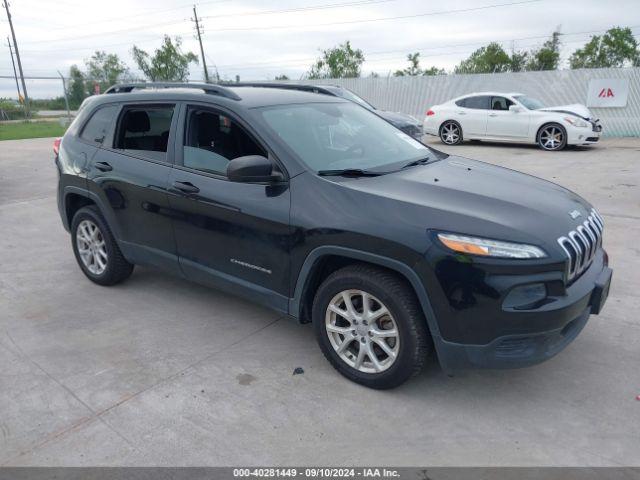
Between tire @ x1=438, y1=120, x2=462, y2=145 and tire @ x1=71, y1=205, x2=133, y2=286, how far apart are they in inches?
478

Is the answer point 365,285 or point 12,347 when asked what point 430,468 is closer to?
point 365,285

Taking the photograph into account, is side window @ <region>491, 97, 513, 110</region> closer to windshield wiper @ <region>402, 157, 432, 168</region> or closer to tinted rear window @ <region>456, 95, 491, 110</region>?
tinted rear window @ <region>456, 95, 491, 110</region>

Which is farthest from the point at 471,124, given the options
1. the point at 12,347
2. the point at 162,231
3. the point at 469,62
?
the point at 469,62

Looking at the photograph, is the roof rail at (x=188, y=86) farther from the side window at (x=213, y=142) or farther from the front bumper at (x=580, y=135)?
the front bumper at (x=580, y=135)

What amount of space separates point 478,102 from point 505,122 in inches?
41.2

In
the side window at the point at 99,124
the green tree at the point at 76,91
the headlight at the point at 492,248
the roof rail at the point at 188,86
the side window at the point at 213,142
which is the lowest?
the headlight at the point at 492,248

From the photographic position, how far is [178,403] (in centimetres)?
311

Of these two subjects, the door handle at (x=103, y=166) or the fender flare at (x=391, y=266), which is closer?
the fender flare at (x=391, y=266)

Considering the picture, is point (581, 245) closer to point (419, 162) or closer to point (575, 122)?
point (419, 162)

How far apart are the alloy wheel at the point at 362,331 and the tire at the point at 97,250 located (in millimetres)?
2337

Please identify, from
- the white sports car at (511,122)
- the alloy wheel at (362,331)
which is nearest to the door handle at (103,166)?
the alloy wheel at (362,331)

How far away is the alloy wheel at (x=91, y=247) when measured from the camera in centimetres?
474

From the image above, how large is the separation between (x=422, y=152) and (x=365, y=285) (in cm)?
157

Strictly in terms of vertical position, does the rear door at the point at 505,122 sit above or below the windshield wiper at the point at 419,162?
below
